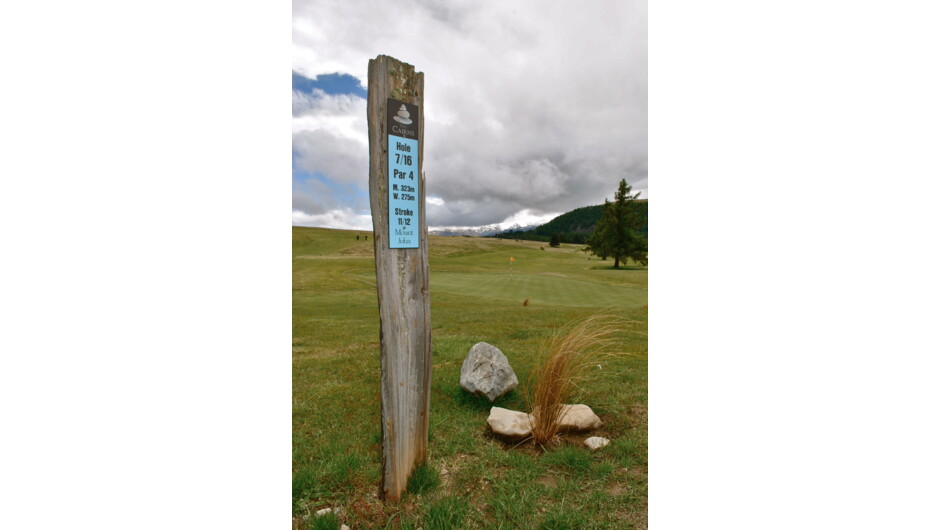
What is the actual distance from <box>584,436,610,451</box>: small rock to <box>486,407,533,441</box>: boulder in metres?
0.49

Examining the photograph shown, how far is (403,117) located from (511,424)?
8.46 ft

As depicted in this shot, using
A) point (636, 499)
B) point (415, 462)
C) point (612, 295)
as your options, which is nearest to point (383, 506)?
point (415, 462)

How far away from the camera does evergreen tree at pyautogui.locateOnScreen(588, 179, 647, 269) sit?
32.8 meters

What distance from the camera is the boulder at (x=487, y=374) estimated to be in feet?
13.7

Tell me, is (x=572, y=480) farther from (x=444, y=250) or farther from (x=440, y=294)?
(x=444, y=250)

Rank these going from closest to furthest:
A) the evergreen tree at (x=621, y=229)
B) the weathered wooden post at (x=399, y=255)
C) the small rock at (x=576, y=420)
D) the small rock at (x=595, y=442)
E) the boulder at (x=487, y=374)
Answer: the weathered wooden post at (x=399, y=255) → the small rock at (x=595, y=442) → the small rock at (x=576, y=420) → the boulder at (x=487, y=374) → the evergreen tree at (x=621, y=229)

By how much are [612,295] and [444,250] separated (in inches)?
926

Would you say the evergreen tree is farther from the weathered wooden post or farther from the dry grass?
the weathered wooden post

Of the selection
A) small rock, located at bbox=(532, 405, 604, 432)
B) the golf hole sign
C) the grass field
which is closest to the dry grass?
small rock, located at bbox=(532, 405, 604, 432)

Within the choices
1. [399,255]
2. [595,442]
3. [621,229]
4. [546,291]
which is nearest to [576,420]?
[595,442]

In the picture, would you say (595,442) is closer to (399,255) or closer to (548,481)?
(548,481)

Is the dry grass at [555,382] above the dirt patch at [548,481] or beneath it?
above

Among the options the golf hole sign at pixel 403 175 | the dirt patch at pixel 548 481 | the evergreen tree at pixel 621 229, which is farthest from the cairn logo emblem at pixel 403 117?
the evergreen tree at pixel 621 229

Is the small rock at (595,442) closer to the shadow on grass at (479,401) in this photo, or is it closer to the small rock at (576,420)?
the small rock at (576,420)
